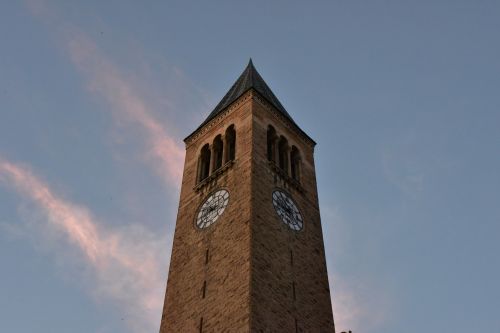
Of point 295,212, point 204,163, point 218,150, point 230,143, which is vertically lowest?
point 295,212

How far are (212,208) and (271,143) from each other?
7.06m

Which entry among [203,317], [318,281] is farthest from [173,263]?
[318,281]

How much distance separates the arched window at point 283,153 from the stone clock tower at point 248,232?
0.24ft

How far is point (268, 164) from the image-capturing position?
3653 cm

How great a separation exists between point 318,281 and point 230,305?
7048mm

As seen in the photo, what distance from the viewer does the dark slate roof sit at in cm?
4225

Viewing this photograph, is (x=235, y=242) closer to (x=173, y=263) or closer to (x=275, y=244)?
(x=275, y=244)

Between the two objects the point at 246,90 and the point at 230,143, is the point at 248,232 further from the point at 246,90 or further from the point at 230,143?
the point at 246,90

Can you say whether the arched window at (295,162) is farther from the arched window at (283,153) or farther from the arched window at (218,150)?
A: the arched window at (218,150)

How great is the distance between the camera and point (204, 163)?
41031 millimetres

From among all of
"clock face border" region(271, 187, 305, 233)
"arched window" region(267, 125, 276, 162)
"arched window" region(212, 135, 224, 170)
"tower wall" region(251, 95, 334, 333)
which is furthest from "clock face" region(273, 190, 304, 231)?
"arched window" region(212, 135, 224, 170)

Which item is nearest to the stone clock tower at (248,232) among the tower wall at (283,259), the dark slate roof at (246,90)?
the tower wall at (283,259)

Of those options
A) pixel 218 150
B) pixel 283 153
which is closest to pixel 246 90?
pixel 218 150

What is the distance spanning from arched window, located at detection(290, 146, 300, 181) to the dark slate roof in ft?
8.41
